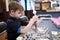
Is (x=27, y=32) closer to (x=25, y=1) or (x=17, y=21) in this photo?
(x=17, y=21)

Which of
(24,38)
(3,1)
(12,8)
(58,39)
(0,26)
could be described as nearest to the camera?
(58,39)

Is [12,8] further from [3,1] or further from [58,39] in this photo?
[3,1]

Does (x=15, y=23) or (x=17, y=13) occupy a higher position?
(x=17, y=13)

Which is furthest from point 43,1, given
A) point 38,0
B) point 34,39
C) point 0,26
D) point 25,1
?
point 34,39

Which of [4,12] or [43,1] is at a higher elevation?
[43,1]

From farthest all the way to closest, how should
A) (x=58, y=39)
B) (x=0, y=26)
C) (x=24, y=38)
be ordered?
(x=0, y=26), (x=24, y=38), (x=58, y=39)

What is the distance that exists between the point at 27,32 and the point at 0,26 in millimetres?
652

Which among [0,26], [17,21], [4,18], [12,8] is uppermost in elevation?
[12,8]

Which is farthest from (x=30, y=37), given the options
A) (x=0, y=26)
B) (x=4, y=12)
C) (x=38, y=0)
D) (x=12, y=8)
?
(x=4, y=12)

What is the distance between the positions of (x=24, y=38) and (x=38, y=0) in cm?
352

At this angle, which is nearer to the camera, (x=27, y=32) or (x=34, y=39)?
(x=34, y=39)

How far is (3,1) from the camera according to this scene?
5418 mm

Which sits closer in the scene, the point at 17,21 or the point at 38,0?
the point at 17,21

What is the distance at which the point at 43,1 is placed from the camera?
4902mm
